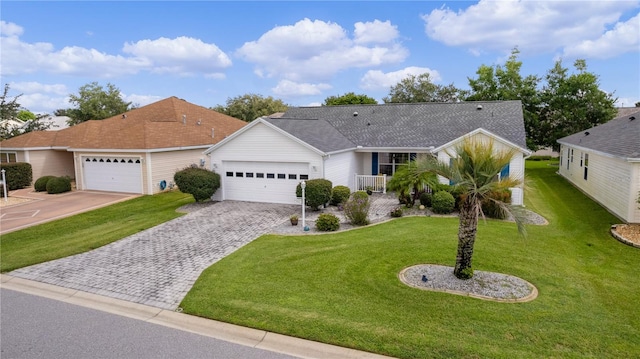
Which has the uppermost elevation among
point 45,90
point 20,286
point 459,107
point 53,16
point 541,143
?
point 53,16

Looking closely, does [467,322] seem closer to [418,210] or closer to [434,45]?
[418,210]

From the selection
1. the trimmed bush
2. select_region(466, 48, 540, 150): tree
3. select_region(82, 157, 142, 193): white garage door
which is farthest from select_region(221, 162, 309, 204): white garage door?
select_region(466, 48, 540, 150): tree

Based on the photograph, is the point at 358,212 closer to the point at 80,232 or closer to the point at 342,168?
the point at 342,168

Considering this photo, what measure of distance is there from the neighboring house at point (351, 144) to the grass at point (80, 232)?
388 centimetres

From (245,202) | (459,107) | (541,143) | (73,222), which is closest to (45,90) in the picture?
(73,222)

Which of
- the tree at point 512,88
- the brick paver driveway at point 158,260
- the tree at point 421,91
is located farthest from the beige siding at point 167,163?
the tree at point 421,91

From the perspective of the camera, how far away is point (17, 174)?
2458 cm

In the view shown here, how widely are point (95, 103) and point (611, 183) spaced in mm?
47870

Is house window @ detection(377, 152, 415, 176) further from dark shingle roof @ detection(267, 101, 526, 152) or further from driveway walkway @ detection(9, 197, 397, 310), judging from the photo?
driveway walkway @ detection(9, 197, 397, 310)

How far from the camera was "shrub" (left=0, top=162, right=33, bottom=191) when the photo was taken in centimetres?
2416

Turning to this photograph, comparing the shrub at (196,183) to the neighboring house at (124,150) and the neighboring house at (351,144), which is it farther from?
the neighboring house at (124,150)

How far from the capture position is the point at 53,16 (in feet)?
60.4

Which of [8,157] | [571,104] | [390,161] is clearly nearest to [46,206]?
[8,157]

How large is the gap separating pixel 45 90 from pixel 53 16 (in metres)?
11.5
